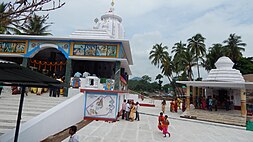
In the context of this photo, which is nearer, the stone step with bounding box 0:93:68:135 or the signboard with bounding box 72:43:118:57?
the stone step with bounding box 0:93:68:135

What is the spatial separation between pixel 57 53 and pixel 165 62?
21.1 m

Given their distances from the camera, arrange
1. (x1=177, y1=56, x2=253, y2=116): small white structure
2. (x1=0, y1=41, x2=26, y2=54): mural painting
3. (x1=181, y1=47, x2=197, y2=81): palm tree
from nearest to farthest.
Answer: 1. (x1=0, y1=41, x2=26, y2=54): mural painting
2. (x1=177, y1=56, x2=253, y2=116): small white structure
3. (x1=181, y1=47, x2=197, y2=81): palm tree

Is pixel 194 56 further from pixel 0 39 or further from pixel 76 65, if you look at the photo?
pixel 0 39

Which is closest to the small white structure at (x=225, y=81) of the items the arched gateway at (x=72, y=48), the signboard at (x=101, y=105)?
the arched gateway at (x=72, y=48)

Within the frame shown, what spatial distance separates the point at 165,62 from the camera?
33.9 m

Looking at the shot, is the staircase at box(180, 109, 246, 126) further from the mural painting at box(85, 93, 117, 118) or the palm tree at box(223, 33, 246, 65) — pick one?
the palm tree at box(223, 33, 246, 65)

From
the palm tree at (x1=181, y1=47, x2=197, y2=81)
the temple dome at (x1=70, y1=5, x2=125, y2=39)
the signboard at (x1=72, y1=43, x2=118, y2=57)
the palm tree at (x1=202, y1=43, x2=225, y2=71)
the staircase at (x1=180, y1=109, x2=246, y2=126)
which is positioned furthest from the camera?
the palm tree at (x1=202, y1=43, x2=225, y2=71)


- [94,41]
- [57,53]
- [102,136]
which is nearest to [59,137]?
[102,136]

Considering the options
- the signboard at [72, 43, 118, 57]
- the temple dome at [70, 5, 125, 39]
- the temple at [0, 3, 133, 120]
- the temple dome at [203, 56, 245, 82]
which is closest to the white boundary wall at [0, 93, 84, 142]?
the temple at [0, 3, 133, 120]

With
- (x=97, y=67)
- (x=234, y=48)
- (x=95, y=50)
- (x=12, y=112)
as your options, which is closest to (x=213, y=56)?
(x=234, y=48)

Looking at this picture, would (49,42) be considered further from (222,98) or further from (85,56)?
(222,98)

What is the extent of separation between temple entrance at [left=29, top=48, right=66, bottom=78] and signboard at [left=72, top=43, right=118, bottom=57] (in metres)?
3.70

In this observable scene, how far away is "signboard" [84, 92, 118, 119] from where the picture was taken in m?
10.2

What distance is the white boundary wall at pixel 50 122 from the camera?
5159 millimetres
